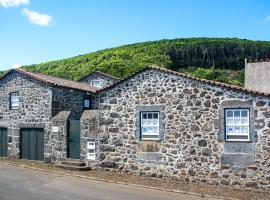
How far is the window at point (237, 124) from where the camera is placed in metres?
14.1

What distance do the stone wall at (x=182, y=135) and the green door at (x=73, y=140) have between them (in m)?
1.91

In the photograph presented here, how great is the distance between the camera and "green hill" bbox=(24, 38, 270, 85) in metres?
50.3

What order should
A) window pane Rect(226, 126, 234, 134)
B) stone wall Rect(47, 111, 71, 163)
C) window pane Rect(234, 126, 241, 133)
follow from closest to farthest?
1. window pane Rect(234, 126, 241, 133)
2. window pane Rect(226, 126, 234, 134)
3. stone wall Rect(47, 111, 71, 163)

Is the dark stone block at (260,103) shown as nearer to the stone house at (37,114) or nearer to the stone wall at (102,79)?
the stone house at (37,114)

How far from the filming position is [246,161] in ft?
45.9

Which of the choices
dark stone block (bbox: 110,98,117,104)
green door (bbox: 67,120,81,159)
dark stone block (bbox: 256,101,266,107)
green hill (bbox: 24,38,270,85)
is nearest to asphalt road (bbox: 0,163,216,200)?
green door (bbox: 67,120,81,159)

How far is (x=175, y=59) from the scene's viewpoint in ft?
189

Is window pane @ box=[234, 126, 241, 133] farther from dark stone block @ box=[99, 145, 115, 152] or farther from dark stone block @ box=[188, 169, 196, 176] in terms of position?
dark stone block @ box=[99, 145, 115, 152]

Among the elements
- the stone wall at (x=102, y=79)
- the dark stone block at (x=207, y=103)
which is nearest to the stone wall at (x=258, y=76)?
the dark stone block at (x=207, y=103)

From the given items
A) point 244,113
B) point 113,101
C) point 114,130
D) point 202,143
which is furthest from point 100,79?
point 244,113

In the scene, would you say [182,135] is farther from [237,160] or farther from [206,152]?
[237,160]

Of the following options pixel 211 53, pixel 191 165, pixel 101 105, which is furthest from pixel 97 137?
pixel 211 53

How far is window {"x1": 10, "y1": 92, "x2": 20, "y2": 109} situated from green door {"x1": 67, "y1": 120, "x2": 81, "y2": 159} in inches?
211

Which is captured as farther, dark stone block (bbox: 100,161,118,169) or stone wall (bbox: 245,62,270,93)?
stone wall (bbox: 245,62,270,93)
